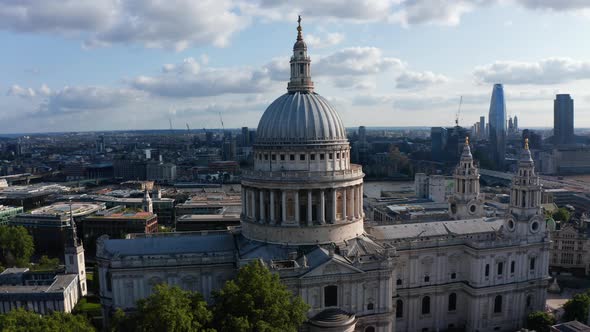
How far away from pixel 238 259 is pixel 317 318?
440 inches

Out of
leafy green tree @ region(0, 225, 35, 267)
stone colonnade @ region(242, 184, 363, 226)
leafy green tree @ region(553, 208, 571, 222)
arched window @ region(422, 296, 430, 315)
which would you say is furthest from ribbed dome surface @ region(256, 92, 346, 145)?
leafy green tree @ region(553, 208, 571, 222)

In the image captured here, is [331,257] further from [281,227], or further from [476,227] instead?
[476,227]

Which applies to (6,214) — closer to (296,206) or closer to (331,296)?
(296,206)

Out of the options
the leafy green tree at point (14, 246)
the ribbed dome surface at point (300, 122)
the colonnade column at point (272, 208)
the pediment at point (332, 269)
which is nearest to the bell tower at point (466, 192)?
the ribbed dome surface at point (300, 122)

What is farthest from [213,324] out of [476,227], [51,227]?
[51,227]

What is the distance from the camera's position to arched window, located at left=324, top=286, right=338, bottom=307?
174 ft

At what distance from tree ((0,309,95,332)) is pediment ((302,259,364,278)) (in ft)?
75.2

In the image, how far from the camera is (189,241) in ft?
195

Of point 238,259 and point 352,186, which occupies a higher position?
point 352,186

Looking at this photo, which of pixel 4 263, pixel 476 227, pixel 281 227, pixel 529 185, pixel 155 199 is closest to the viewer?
pixel 281 227

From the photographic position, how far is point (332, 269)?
171 ft

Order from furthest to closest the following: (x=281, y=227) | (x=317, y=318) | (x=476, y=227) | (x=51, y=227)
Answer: (x=51, y=227) → (x=476, y=227) → (x=281, y=227) → (x=317, y=318)

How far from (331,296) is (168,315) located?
19341mm

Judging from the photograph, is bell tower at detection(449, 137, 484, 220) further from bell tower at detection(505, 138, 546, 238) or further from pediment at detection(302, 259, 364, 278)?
pediment at detection(302, 259, 364, 278)
